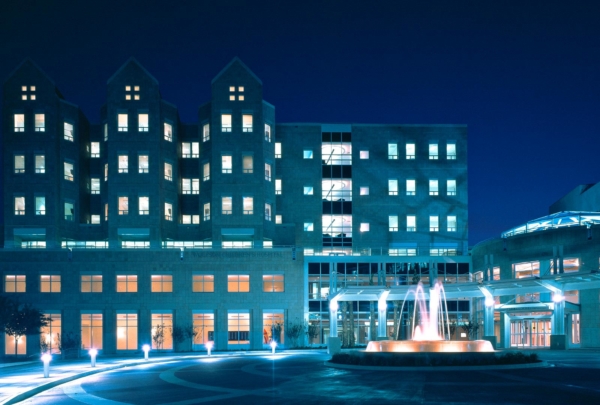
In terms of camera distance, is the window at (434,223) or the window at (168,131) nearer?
the window at (168,131)

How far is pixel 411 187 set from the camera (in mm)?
79750

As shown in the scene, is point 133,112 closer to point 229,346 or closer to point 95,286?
point 95,286

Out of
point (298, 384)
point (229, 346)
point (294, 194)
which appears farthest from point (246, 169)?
point (298, 384)

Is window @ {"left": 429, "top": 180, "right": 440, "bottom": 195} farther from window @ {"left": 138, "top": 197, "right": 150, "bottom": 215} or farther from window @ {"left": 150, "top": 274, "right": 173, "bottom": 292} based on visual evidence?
window @ {"left": 138, "top": 197, "right": 150, "bottom": 215}

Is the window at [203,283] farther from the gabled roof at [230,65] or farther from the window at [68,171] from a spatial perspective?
the gabled roof at [230,65]

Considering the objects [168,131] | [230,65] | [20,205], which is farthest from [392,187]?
[20,205]

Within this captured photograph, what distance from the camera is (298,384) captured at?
26703 mm

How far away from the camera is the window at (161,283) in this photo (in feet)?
222

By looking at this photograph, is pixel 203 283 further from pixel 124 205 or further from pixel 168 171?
pixel 168 171

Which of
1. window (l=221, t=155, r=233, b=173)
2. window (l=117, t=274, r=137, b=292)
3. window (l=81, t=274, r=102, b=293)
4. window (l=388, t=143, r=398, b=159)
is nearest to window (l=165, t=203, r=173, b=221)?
window (l=221, t=155, r=233, b=173)

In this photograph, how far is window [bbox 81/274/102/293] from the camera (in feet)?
221

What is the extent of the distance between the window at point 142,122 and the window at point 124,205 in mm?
7039

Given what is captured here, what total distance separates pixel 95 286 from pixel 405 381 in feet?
152

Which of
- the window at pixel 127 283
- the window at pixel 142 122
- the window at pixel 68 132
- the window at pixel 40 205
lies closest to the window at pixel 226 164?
the window at pixel 142 122
